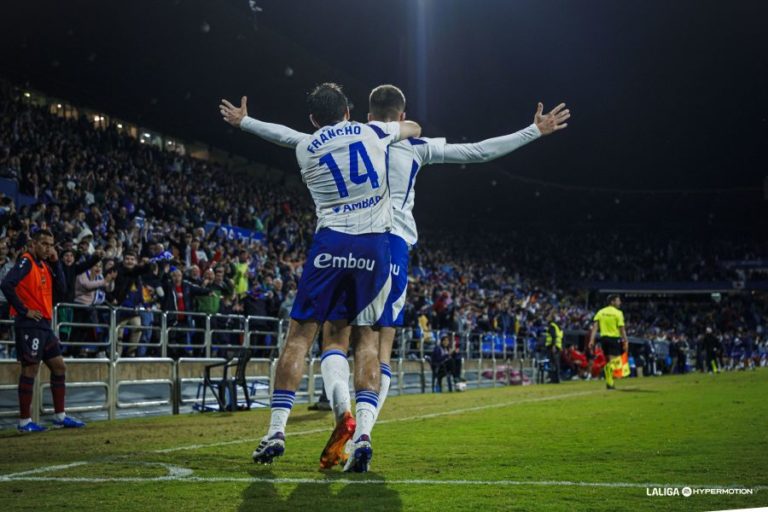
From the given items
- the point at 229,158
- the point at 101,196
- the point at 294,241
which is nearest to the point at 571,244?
the point at 229,158

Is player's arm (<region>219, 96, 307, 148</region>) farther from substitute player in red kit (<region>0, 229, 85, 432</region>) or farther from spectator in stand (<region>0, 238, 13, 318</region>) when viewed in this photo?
spectator in stand (<region>0, 238, 13, 318</region>)

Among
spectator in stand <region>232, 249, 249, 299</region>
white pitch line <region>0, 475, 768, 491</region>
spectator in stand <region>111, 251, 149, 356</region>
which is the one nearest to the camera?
white pitch line <region>0, 475, 768, 491</region>

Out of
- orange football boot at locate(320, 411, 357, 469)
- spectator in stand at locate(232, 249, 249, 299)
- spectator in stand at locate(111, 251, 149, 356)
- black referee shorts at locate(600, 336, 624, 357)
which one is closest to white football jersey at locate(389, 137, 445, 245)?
orange football boot at locate(320, 411, 357, 469)


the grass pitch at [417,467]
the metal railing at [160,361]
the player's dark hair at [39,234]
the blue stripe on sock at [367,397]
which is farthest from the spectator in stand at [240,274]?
the blue stripe on sock at [367,397]

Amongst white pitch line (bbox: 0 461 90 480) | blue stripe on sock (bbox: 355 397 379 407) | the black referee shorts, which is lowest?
white pitch line (bbox: 0 461 90 480)

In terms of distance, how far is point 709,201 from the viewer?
57562mm

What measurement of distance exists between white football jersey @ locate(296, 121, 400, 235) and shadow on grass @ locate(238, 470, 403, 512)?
4.51 ft

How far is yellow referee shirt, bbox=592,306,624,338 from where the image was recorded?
19594mm

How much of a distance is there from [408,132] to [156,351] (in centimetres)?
879

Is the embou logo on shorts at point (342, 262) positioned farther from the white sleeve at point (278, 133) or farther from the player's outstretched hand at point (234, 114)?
the player's outstretched hand at point (234, 114)

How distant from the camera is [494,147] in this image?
547cm

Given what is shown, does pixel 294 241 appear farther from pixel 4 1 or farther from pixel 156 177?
pixel 4 1

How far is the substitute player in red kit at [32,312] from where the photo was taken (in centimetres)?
910

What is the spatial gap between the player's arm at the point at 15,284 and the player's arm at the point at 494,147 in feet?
16.9
